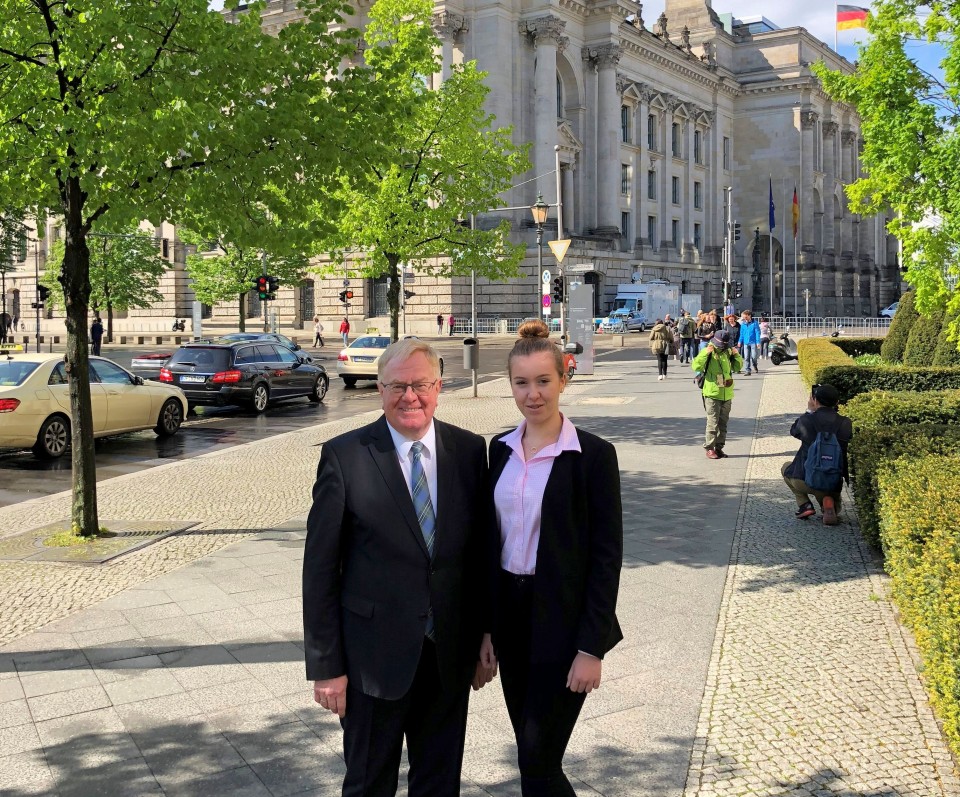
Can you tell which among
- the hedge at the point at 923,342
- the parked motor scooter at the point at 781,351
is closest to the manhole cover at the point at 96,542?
the hedge at the point at 923,342

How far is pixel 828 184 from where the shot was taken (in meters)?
98.9

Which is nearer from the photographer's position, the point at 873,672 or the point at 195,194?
the point at 873,672

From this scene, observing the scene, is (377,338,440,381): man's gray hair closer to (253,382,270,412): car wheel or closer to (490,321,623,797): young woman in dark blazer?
(490,321,623,797): young woman in dark blazer

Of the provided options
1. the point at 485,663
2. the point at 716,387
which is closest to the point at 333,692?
the point at 485,663

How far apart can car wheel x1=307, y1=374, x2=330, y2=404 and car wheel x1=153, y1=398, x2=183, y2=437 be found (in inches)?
261

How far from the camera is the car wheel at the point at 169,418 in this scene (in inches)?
673

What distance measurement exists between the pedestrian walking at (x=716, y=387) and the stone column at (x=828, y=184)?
8946cm

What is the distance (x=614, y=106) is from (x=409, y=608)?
72.3 meters

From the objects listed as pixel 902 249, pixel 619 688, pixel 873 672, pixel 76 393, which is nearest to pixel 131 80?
pixel 76 393

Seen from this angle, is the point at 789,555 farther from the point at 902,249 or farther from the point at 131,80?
the point at 131,80

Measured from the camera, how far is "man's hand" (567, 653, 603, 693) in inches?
130

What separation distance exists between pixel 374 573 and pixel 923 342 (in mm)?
20400

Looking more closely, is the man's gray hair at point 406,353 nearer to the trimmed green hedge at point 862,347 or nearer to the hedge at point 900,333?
the hedge at point 900,333

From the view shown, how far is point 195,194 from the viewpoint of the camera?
9086 mm
